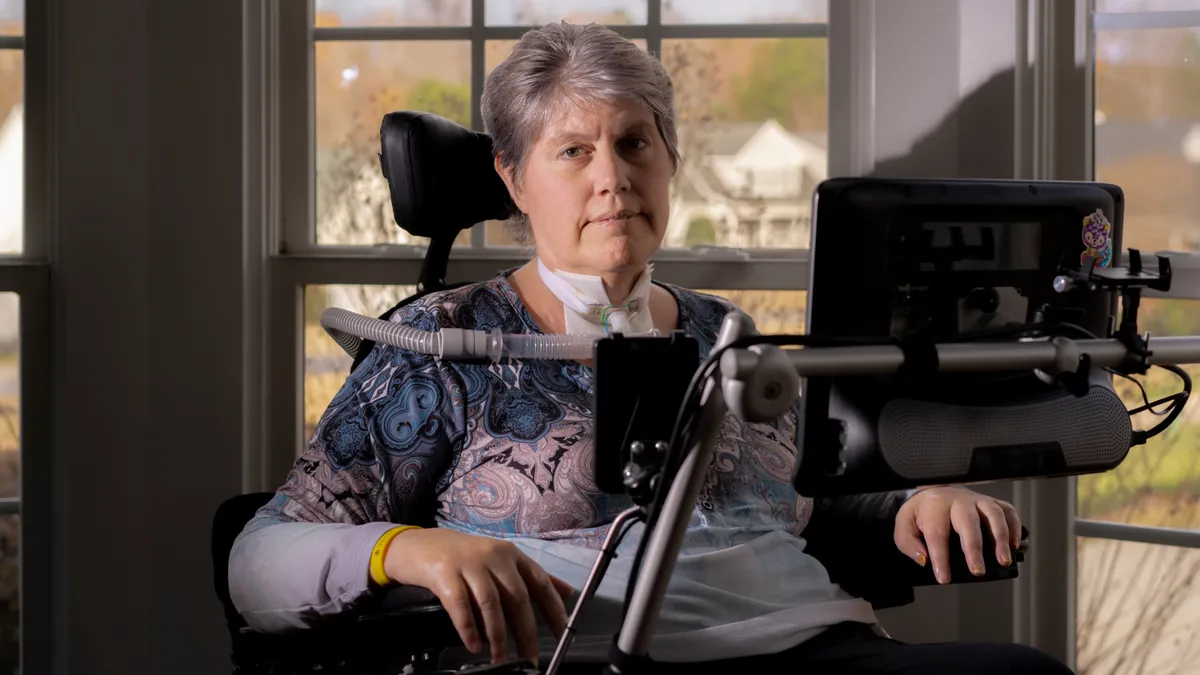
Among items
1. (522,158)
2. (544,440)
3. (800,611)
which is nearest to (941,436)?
(800,611)

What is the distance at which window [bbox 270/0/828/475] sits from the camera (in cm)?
226

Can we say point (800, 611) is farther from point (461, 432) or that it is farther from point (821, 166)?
point (821, 166)

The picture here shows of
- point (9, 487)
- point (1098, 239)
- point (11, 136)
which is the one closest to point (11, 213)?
point (11, 136)

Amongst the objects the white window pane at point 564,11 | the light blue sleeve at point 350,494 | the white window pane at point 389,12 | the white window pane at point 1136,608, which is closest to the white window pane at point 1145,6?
the white window pane at point 564,11

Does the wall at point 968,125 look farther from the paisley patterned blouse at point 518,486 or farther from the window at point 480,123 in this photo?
the paisley patterned blouse at point 518,486

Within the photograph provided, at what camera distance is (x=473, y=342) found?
56.9 inches

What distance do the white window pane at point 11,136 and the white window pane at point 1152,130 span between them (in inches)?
81.1

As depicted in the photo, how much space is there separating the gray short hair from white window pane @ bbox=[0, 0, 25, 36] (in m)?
1.15

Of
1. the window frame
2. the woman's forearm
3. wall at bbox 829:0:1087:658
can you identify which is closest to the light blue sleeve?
the woman's forearm

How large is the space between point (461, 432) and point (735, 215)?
41.0 inches

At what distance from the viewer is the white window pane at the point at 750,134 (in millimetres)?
2268

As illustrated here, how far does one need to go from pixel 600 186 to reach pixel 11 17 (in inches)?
54.7

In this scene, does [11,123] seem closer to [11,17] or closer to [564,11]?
[11,17]

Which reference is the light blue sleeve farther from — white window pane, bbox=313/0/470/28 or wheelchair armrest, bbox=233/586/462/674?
white window pane, bbox=313/0/470/28
